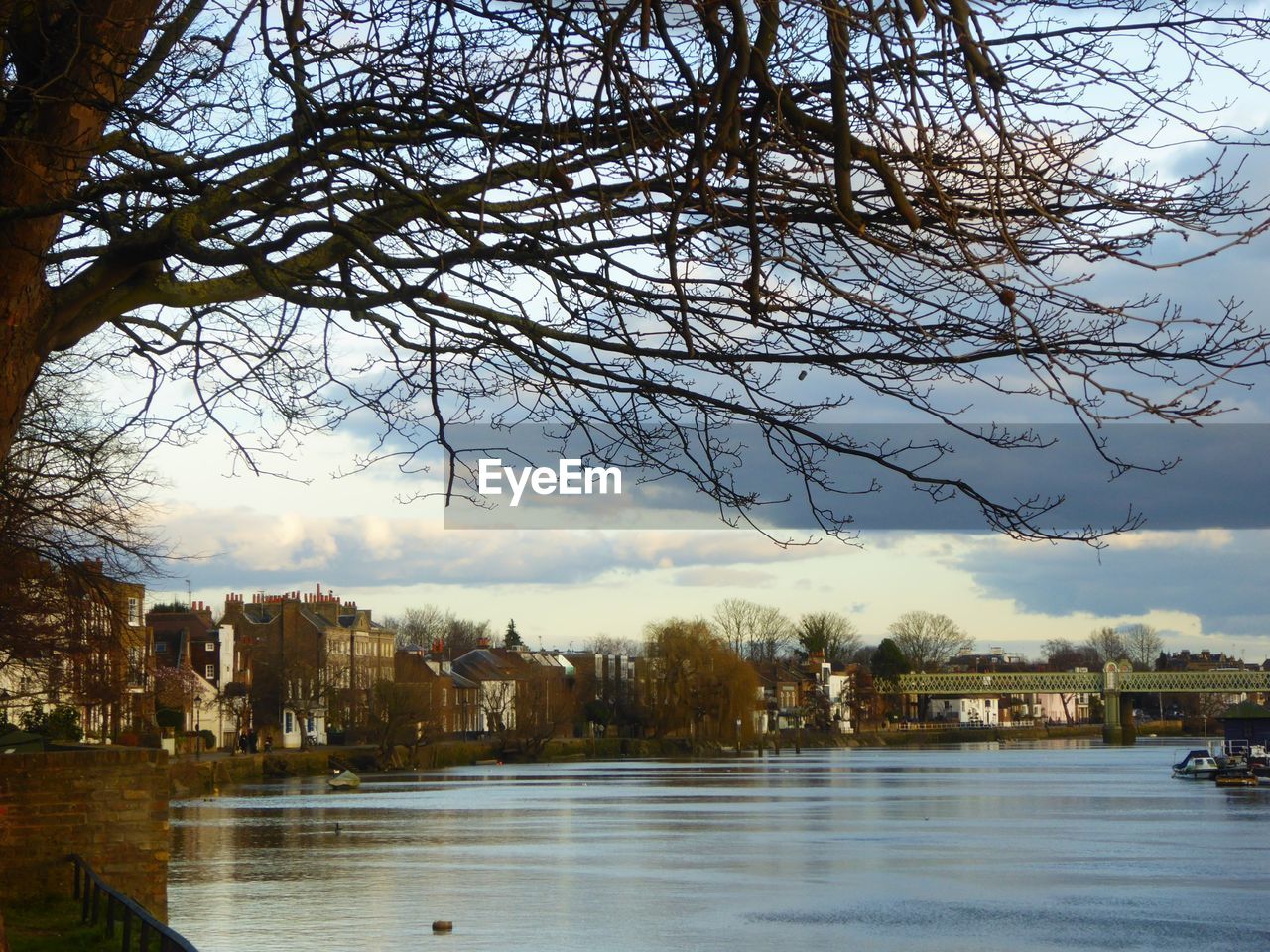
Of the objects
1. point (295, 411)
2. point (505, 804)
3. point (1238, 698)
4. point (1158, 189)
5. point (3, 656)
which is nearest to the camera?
point (1158, 189)

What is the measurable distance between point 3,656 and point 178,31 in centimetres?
2421

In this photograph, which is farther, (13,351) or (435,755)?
(435,755)

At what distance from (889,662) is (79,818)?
161 meters

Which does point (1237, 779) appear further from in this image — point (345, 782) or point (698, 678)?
point (698, 678)

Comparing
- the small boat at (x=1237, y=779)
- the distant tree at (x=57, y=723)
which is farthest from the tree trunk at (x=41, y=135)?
the small boat at (x=1237, y=779)

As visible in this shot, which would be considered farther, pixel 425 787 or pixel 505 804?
pixel 425 787

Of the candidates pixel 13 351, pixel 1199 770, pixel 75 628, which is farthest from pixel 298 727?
pixel 13 351

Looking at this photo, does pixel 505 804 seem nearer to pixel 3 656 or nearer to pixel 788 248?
pixel 3 656

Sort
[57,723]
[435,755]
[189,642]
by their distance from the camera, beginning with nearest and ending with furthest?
1. [57,723]
2. [189,642]
3. [435,755]

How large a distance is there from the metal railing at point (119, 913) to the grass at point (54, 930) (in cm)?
10

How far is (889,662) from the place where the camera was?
171 m

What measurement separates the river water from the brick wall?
4513 mm

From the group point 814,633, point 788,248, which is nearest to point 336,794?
point 788,248

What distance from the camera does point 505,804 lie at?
5259 centimetres
